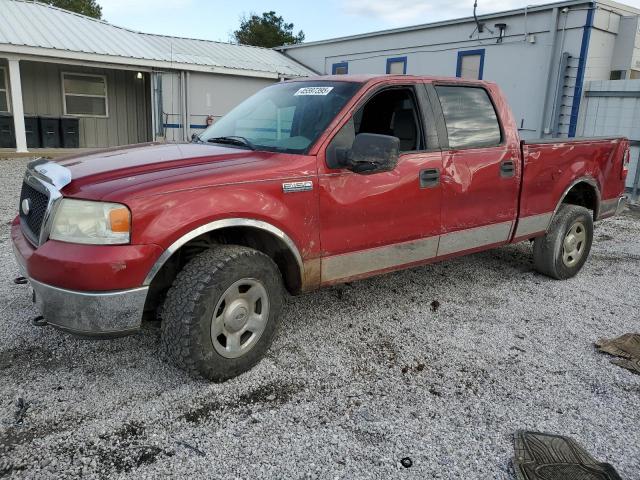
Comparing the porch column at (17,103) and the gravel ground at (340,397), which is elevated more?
the porch column at (17,103)

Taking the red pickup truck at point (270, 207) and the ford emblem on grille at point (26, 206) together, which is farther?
the ford emblem on grille at point (26, 206)

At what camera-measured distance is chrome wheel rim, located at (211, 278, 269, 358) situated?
10.3 feet

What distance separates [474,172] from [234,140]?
1.98m

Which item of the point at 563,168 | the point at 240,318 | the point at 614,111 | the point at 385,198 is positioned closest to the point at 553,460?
the point at 240,318

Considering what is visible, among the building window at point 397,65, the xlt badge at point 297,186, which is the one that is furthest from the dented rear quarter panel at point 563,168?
the building window at point 397,65

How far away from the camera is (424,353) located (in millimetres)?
3785

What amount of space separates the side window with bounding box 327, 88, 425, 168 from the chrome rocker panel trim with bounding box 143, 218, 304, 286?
3.79ft

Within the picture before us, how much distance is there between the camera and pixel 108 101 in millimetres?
18547

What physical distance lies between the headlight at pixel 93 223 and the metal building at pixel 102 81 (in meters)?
13.9

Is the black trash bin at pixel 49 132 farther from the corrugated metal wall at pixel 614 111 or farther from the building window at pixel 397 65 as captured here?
the corrugated metal wall at pixel 614 111

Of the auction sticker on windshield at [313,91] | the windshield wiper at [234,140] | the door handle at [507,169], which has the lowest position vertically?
the door handle at [507,169]

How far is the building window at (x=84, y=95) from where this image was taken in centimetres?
1770

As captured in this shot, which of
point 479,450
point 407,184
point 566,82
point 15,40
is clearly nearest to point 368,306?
point 407,184

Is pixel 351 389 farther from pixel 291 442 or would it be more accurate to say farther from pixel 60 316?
pixel 60 316
